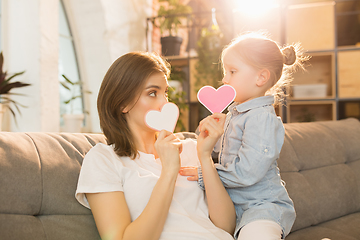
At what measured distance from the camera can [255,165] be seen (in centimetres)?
107

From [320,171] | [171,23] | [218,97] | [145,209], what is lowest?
[320,171]

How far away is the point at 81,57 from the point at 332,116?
3072 millimetres

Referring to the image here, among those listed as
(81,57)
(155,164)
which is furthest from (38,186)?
(81,57)

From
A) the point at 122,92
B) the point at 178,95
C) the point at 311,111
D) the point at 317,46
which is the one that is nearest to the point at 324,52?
the point at 317,46

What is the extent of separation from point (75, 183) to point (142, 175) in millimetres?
259

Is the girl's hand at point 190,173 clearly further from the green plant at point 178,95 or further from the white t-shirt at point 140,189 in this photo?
the green plant at point 178,95

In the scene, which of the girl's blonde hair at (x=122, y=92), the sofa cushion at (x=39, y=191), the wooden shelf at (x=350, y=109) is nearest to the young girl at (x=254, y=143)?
the girl's blonde hair at (x=122, y=92)

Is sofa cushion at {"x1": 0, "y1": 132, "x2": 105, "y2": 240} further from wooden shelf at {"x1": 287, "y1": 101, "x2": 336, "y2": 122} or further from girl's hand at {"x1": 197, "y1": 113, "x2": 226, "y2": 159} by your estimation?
wooden shelf at {"x1": 287, "y1": 101, "x2": 336, "y2": 122}

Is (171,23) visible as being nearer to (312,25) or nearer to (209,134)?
(312,25)

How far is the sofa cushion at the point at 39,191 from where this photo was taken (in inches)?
Answer: 37.4

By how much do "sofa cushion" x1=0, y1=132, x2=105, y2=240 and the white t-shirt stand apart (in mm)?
74

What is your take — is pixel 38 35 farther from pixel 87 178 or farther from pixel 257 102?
pixel 257 102

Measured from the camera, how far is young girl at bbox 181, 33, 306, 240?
1.07m

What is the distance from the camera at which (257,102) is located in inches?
46.1
